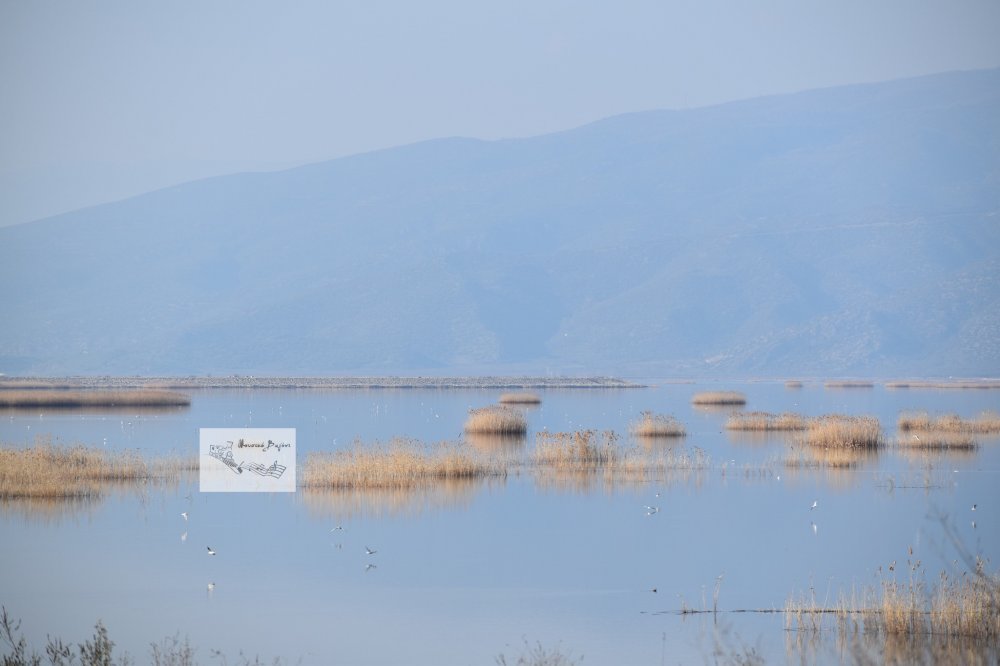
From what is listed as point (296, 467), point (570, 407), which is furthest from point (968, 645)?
point (570, 407)

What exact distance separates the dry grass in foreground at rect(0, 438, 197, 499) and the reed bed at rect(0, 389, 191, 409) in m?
37.7

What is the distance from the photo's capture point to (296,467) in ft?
114

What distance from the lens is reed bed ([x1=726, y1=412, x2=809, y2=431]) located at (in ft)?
166

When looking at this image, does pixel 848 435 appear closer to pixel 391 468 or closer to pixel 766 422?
pixel 766 422

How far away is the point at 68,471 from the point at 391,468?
251 inches

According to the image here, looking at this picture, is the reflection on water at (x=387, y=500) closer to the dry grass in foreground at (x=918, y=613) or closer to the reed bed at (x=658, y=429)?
the dry grass in foreground at (x=918, y=613)

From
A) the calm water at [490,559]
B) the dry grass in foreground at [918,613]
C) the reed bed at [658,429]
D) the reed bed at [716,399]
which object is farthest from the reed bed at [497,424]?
the dry grass in foreground at [918,613]

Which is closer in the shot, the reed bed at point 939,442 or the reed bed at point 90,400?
the reed bed at point 939,442

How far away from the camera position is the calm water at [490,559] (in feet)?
61.0

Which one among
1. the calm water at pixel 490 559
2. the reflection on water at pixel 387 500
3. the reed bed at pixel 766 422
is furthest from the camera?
the reed bed at pixel 766 422

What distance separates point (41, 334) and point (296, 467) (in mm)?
172395

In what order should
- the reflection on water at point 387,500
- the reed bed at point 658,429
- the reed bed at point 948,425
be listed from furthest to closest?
the reed bed at point 658,429, the reed bed at point 948,425, the reflection on water at point 387,500

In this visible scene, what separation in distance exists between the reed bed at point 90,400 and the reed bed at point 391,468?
125ft

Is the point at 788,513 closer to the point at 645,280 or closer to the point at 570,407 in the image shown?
the point at 570,407
